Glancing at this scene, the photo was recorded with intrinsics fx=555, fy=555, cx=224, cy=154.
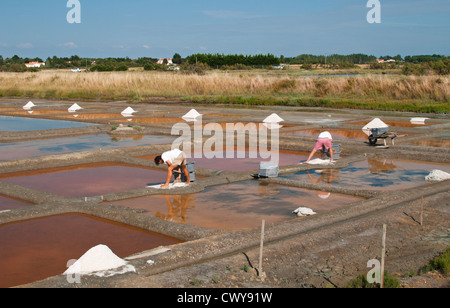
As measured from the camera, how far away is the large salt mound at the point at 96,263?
4.71m

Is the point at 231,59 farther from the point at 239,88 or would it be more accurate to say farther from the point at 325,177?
the point at 325,177

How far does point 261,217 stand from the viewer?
6.98 m

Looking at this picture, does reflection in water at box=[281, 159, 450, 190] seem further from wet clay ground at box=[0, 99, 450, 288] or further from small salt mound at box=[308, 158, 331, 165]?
small salt mound at box=[308, 158, 331, 165]

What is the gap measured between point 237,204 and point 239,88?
23748mm

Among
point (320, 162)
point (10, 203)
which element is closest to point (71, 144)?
point (10, 203)

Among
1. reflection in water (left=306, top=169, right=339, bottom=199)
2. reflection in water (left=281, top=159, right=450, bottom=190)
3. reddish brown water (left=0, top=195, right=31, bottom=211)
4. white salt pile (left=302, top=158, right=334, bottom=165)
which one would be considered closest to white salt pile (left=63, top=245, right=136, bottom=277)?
reddish brown water (left=0, top=195, right=31, bottom=211)

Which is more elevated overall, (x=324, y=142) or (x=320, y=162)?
(x=324, y=142)

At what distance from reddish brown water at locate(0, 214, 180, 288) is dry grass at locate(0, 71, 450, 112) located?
1756 centimetres

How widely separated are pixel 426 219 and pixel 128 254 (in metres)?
3.56

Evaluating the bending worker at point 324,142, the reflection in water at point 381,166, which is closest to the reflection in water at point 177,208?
the bending worker at point 324,142

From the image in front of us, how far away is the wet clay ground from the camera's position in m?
4.85
